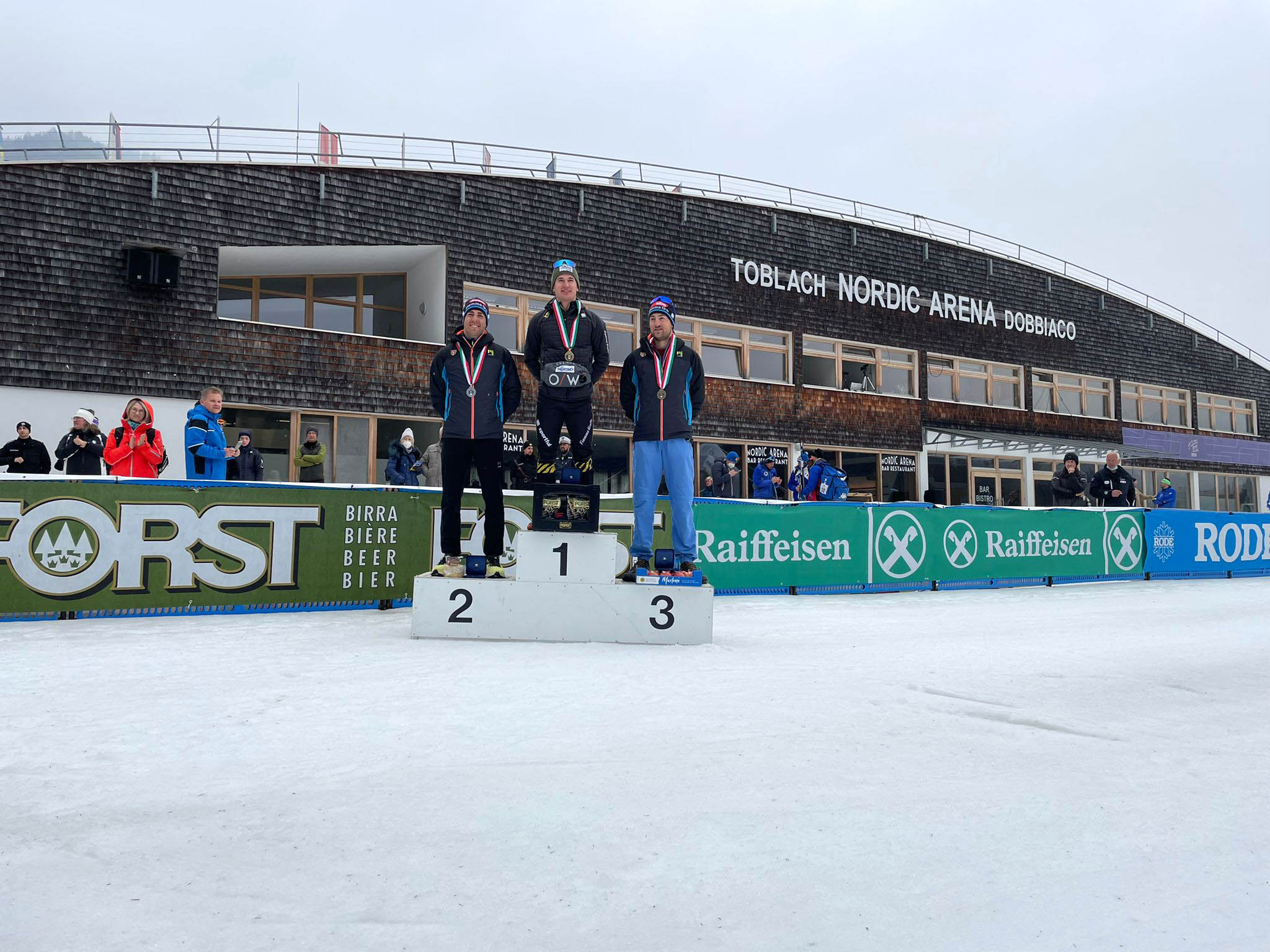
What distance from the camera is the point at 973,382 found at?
86.0 feet

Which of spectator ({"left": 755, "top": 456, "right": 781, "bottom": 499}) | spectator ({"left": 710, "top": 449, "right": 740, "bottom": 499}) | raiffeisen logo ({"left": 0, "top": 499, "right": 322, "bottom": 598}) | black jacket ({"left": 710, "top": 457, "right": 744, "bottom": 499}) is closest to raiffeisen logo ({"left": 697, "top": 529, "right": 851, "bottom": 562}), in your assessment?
spectator ({"left": 710, "top": 449, "right": 740, "bottom": 499})

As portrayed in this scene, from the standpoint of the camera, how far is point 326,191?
16.6m

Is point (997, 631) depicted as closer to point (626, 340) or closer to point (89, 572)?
point (89, 572)

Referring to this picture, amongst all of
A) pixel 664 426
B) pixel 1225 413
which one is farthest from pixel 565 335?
pixel 1225 413

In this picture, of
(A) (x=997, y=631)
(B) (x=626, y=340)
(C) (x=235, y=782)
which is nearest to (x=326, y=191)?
(B) (x=626, y=340)

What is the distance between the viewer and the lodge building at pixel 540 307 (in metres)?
14.7

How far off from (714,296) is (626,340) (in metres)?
2.59

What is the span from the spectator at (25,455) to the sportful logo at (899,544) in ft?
31.8

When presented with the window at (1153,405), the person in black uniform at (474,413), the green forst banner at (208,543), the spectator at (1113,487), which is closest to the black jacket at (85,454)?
the green forst banner at (208,543)

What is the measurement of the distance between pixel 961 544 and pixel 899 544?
1167mm

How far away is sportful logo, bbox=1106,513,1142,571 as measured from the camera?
1370 cm

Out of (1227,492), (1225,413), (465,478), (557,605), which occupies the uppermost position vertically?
(1225,413)

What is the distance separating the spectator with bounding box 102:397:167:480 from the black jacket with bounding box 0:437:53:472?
2478 millimetres

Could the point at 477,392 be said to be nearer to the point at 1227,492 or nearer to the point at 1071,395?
the point at 1071,395
